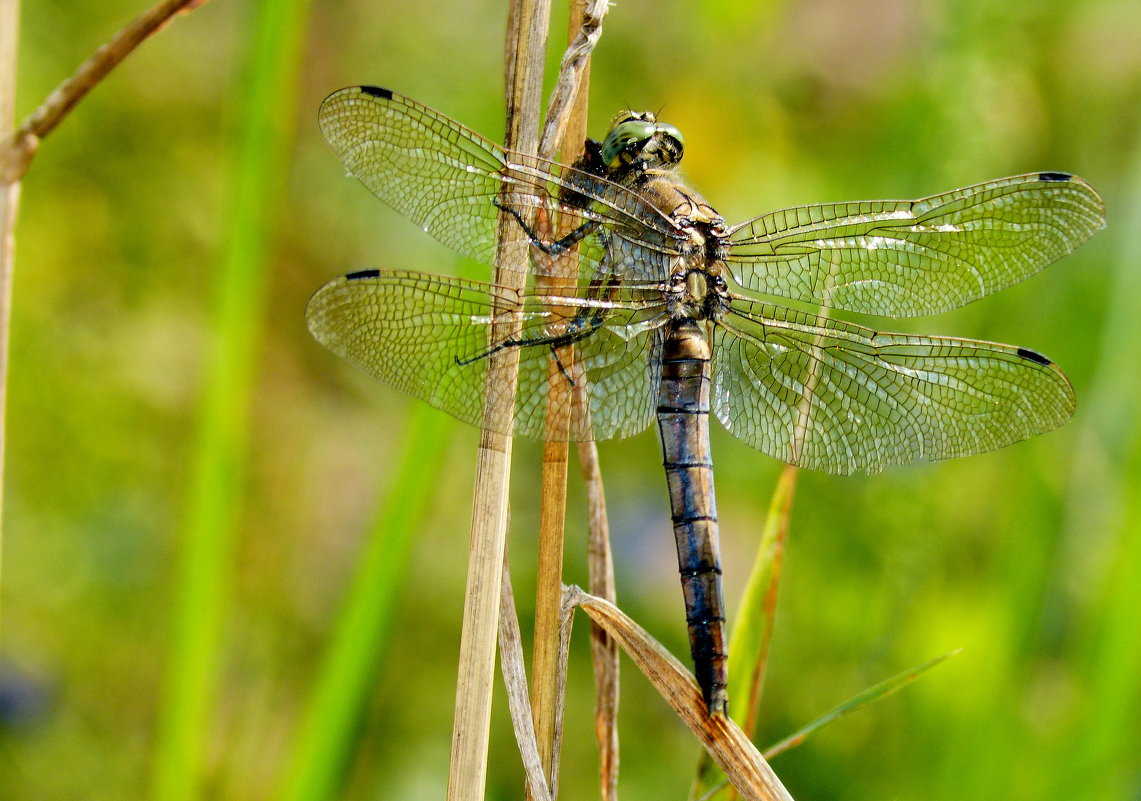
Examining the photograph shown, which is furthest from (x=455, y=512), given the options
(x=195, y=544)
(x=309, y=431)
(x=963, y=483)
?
(x=963, y=483)

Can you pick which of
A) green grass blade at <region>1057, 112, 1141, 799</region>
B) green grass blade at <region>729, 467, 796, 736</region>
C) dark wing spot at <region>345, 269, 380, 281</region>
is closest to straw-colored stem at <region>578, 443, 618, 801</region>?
green grass blade at <region>729, 467, 796, 736</region>

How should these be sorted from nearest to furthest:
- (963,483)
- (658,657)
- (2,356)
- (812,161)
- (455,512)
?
(2,356) → (658,657) → (963,483) → (455,512) → (812,161)

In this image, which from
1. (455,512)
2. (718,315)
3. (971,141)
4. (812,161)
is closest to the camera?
(718,315)

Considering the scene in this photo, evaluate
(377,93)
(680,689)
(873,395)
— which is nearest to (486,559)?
(680,689)

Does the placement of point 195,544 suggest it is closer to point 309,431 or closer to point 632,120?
point 632,120

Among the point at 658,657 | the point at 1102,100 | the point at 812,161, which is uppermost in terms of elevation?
the point at 1102,100

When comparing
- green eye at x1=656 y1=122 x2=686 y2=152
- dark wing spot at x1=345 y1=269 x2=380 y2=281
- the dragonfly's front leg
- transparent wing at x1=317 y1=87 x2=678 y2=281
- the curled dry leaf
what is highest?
green eye at x1=656 y1=122 x2=686 y2=152

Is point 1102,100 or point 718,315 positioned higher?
point 1102,100

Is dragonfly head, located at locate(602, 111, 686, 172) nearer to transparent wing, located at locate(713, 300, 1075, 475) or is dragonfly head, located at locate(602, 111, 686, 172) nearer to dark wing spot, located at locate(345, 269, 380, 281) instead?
transparent wing, located at locate(713, 300, 1075, 475)
